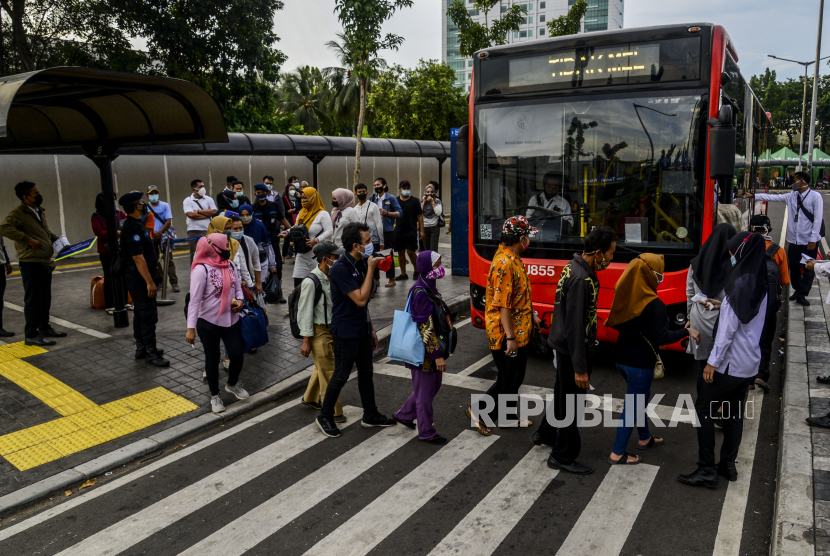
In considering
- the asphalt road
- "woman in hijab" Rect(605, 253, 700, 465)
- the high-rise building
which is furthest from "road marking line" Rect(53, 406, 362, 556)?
the high-rise building

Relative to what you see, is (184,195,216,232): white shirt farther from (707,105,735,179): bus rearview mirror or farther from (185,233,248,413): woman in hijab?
(707,105,735,179): bus rearview mirror

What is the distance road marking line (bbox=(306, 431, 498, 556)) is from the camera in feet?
13.2

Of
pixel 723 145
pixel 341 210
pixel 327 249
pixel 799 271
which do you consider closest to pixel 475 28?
pixel 799 271

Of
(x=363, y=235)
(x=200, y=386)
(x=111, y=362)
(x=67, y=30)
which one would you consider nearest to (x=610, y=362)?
(x=363, y=235)

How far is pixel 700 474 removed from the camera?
15.3 feet

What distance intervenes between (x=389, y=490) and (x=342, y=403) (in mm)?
1963

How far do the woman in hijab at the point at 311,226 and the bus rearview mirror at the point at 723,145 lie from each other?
472 cm

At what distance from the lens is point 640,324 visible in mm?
4598

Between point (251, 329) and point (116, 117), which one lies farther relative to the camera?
point (116, 117)

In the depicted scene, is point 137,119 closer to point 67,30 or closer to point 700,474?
point 700,474

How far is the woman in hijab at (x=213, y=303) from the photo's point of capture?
5949 millimetres

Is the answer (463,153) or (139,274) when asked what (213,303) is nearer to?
(139,274)

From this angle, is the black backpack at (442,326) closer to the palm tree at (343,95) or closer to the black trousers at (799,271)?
the black trousers at (799,271)

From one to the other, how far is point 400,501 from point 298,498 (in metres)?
0.75
